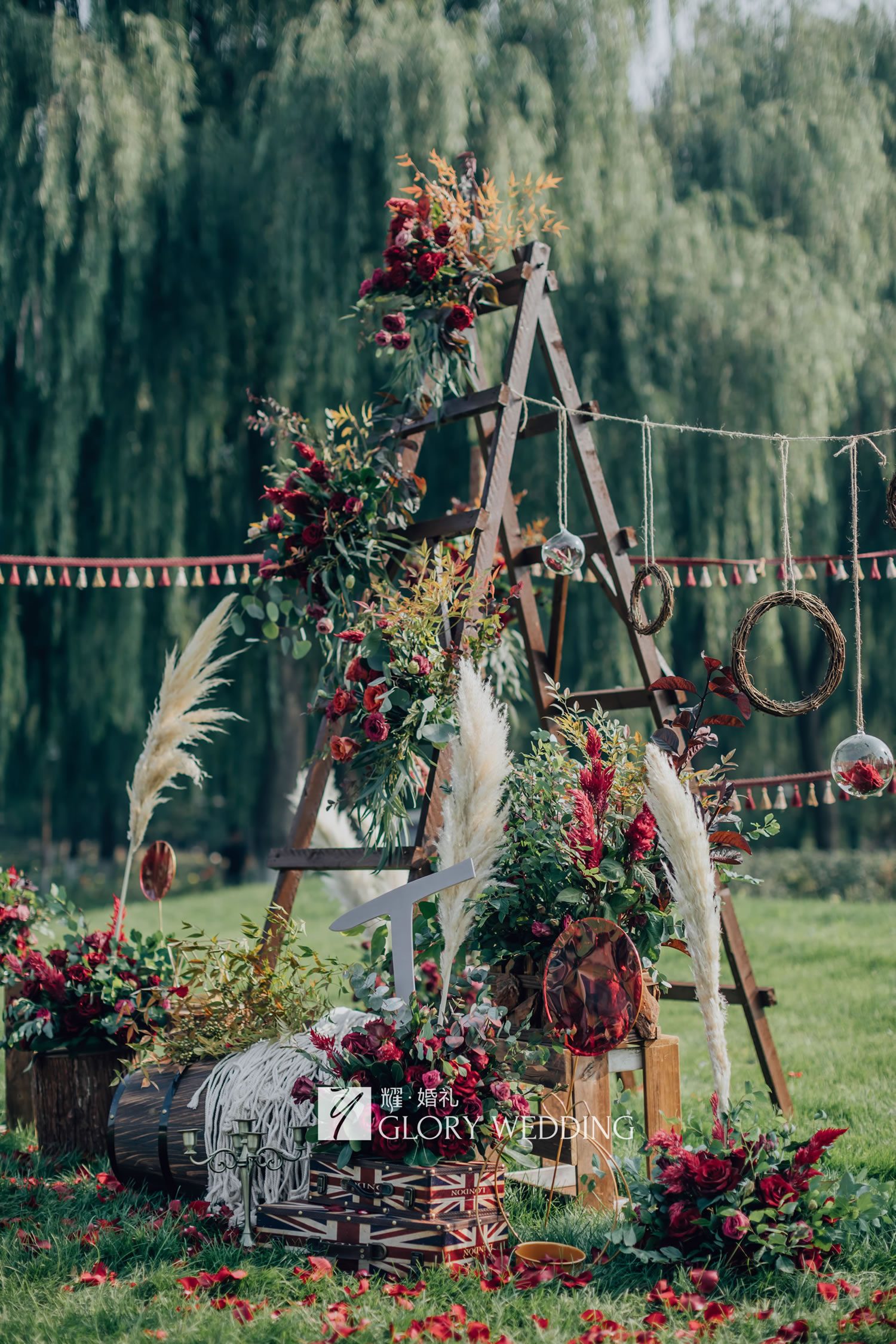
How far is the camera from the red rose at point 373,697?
10.2 ft

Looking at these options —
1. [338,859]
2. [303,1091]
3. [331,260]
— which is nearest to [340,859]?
[338,859]

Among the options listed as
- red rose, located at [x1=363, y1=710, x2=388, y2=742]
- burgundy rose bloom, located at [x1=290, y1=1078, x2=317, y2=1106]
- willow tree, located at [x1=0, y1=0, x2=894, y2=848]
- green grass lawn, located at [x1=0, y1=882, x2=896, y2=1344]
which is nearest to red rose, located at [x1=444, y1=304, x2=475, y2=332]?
red rose, located at [x1=363, y1=710, x2=388, y2=742]

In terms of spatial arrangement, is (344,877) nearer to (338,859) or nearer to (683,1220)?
(338,859)

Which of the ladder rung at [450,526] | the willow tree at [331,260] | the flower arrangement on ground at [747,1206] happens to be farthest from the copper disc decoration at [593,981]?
the willow tree at [331,260]

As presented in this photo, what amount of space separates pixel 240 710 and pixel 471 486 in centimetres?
552

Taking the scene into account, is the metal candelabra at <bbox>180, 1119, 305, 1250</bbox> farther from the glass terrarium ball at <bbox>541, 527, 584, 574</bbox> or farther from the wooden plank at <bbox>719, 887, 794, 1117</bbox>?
the glass terrarium ball at <bbox>541, 527, 584, 574</bbox>

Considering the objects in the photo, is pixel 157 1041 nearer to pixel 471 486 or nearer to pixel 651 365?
pixel 471 486

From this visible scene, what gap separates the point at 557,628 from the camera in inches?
149

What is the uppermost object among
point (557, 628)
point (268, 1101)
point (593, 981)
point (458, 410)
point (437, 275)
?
point (437, 275)

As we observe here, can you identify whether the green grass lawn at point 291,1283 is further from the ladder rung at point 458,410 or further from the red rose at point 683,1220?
the ladder rung at point 458,410

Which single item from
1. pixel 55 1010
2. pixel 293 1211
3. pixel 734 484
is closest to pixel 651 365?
pixel 734 484

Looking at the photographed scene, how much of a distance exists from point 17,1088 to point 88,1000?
0.52m

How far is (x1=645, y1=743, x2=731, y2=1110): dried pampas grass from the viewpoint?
2.36 meters

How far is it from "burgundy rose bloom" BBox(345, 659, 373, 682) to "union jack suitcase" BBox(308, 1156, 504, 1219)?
1224 millimetres
